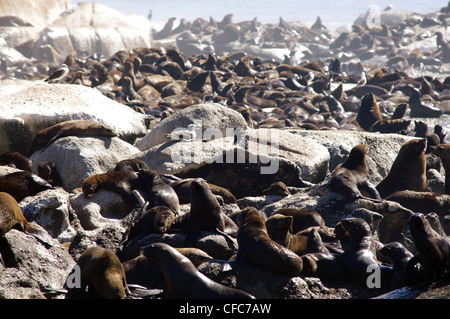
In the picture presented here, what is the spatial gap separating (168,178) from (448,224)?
4.87m

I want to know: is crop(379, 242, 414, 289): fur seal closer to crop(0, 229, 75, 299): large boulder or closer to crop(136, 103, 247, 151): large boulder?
crop(0, 229, 75, 299): large boulder

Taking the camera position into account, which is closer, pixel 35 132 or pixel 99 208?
pixel 99 208

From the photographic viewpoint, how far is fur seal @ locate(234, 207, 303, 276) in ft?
17.2

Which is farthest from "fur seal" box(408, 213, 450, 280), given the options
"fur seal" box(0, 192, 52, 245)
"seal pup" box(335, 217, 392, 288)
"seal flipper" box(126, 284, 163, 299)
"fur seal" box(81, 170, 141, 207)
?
"fur seal" box(81, 170, 141, 207)

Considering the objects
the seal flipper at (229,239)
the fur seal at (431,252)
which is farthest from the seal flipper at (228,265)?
the fur seal at (431,252)

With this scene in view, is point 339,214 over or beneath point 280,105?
over

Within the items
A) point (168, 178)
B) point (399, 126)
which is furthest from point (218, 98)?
point (168, 178)

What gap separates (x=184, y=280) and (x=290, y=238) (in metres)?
2.02

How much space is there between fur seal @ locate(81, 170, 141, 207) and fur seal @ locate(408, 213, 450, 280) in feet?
13.7

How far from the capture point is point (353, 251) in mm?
5918

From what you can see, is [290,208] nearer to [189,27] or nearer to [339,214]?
[339,214]

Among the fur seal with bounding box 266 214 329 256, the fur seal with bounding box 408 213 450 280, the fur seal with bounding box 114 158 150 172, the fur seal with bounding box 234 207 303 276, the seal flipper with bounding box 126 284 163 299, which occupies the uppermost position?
the fur seal with bounding box 408 213 450 280

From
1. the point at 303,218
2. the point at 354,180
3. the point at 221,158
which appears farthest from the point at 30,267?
the point at 354,180
